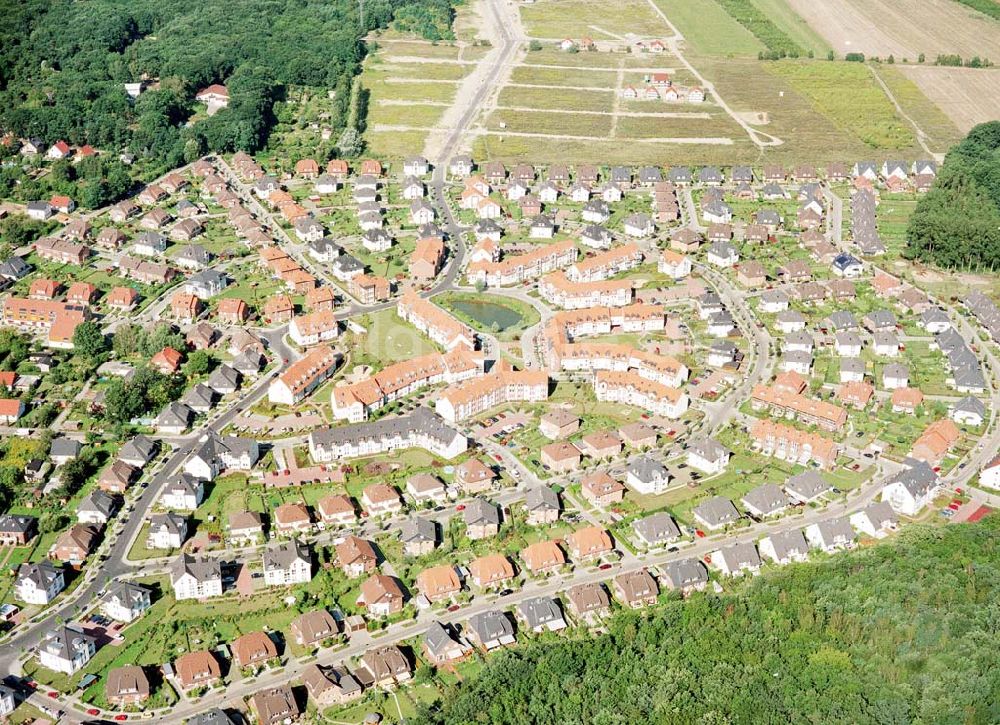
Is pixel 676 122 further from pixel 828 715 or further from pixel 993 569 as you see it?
pixel 828 715

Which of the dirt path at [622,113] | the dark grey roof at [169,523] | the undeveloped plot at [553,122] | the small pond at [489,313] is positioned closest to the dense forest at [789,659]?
the dark grey roof at [169,523]

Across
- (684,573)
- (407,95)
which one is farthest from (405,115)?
(684,573)

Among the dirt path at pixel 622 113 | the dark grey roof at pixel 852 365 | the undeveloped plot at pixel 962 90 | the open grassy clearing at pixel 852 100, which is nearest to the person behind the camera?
the dark grey roof at pixel 852 365

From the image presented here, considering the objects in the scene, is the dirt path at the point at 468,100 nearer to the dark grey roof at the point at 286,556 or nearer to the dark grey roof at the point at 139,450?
the dark grey roof at the point at 139,450

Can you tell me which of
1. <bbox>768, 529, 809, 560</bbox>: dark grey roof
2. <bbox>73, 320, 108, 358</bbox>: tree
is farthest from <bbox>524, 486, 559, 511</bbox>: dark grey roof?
<bbox>73, 320, 108, 358</bbox>: tree

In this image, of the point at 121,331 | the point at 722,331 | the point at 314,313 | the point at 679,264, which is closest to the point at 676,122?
the point at 679,264

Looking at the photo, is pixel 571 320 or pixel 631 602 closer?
pixel 631 602

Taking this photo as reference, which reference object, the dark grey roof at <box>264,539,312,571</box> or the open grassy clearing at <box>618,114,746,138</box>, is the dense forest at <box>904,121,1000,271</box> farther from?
the dark grey roof at <box>264,539,312,571</box>
